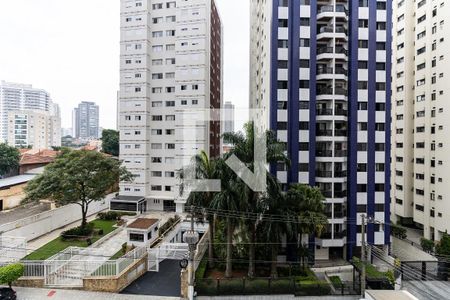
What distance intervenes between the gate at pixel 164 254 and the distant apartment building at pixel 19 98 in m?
88.4

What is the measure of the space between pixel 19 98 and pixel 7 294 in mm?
102454

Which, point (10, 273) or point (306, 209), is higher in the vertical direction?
point (306, 209)

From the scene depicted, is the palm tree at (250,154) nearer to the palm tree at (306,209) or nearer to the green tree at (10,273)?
the palm tree at (306,209)

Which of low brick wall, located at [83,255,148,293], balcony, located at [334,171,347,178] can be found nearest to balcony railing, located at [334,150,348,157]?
balcony, located at [334,171,347,178]

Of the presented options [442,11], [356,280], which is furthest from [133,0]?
[356,280]

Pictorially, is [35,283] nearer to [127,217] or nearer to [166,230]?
[166,230]

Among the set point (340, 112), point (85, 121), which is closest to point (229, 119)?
point (340, 112)

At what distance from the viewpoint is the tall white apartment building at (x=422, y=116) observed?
94.1ft

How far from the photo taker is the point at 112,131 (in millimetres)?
52438

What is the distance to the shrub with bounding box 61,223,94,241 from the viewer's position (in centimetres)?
2091

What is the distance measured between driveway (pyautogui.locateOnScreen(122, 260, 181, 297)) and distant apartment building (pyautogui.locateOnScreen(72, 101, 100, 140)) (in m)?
132

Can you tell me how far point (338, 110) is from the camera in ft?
78.8

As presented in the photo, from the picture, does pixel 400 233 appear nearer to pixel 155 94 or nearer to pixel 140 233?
pixel 140 233

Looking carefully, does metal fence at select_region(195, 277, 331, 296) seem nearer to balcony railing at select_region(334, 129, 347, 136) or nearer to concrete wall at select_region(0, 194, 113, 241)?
balcony railing at select_region(334, 129, 347, 136)
